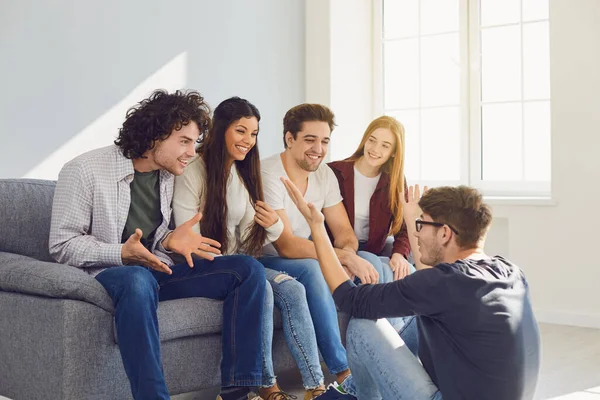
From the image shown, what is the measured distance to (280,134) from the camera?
5.24m

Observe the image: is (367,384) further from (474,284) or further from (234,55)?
(234,55)

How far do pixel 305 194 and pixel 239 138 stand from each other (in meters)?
0.48

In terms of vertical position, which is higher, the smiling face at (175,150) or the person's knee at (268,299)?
the smiling face at (175,150)

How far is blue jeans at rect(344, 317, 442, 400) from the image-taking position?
6.88ft

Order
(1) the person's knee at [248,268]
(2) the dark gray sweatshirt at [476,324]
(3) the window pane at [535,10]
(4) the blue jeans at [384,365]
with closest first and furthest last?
(2) the dark gray sweatshirt at [476,324], (4) the blue jeans at [384,365], (1) the person's knee at [248,268], (3) the window pane at [535,10]

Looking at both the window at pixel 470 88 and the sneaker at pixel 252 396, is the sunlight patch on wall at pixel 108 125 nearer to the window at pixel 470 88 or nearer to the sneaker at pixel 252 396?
the sneaker at pixel 252 396

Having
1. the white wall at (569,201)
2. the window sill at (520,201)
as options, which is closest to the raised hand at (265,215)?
the window sill at (520,201)

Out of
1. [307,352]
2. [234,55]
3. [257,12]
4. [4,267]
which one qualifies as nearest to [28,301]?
[4,267]

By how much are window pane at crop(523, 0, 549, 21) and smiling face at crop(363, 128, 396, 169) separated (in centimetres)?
207

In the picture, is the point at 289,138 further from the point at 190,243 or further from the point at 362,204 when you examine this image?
the point at 190,243

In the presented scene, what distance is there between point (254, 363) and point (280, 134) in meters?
2.77

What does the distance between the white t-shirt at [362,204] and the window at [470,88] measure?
72.8 inches

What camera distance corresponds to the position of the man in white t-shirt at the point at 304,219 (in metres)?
2.94

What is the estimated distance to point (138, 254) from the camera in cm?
258
